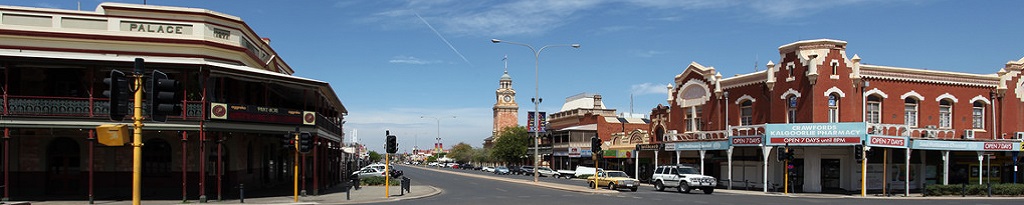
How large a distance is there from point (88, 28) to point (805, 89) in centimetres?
3523

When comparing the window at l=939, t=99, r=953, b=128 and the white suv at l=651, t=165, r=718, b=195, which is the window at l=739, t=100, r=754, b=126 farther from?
the window at l=939, t=99, r=953, b=128

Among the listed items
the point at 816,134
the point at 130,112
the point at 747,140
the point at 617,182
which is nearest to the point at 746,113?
the point at 747,140

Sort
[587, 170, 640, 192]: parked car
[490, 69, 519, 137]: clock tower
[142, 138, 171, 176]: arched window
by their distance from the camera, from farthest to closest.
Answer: [490, 69, 519, 137]: clock tower, [587, 170, 640, 192]: parked car, [142, 138, 171, 176]: arched window

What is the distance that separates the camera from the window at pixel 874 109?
44281 mm

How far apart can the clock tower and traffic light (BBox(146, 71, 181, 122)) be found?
146 meters

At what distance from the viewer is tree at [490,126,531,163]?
351 feet

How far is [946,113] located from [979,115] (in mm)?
2498

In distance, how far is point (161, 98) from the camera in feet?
39.8

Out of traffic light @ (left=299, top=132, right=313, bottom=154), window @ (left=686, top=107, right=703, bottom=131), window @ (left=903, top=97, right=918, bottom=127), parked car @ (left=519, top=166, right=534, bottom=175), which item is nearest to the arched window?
traffic light @ (left=299, top=132, right=313, bottom=154)

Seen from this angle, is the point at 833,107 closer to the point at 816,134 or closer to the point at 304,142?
the point at 816,134

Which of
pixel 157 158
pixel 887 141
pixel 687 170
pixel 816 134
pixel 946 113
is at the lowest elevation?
pixel 687 170

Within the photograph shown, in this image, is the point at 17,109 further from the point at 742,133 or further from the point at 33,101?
the point at 742,133

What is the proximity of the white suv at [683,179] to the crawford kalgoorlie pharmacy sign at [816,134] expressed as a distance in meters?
5.55

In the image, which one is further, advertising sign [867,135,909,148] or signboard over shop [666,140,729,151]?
signboard over shop [666,140,729,151]
